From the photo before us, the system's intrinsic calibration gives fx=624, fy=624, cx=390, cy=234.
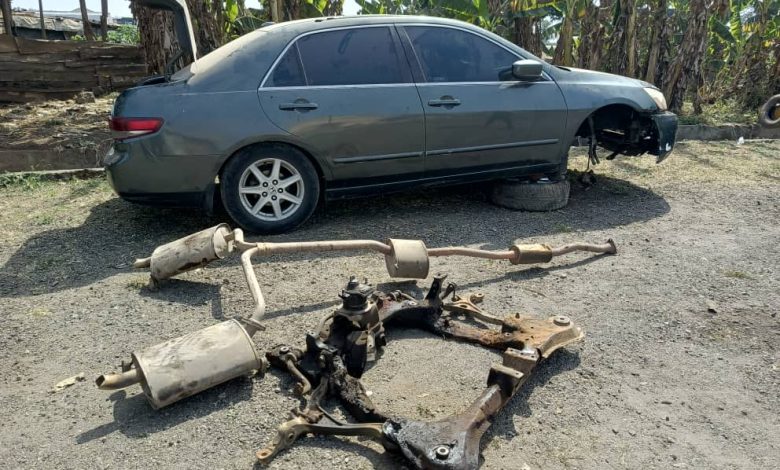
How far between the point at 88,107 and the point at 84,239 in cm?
679

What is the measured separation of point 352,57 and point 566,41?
809 centimetres

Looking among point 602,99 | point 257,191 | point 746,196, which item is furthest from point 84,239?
point 746,196

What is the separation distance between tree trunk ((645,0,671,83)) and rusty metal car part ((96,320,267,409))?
36.8 feet

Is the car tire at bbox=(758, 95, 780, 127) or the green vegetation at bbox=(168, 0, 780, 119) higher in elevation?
the green vegetation at bbox=(168, 0, 780, 119)

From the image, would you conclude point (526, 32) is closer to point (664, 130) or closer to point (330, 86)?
point (664, 130)

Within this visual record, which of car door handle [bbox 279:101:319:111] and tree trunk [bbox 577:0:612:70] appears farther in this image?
tree trunk [bbox 577:0:612:70]

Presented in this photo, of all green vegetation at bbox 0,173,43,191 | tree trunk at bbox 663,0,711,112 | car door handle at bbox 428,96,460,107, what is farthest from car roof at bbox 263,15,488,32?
tree trunk at bbox 663,0,711,112

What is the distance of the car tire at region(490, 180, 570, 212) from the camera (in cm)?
613

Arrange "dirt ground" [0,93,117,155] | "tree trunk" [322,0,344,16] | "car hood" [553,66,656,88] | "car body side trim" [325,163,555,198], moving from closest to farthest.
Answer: "car body side trim" [325,163,555,198]
"car hood" [553,66,656,88]
"dirt ground" [0,93,117,155]
"tree trunk" [322,0,344,16]

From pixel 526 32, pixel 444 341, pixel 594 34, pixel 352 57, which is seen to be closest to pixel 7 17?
pixel 526 32

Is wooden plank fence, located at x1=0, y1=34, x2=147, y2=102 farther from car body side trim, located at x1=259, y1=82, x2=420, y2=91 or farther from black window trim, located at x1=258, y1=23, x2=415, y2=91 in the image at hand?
car body side trim, located at x1=259, y1=82, x2=420, y2=91

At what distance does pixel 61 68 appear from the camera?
1238 centimetres

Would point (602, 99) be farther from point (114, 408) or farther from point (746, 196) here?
point (114, 408)

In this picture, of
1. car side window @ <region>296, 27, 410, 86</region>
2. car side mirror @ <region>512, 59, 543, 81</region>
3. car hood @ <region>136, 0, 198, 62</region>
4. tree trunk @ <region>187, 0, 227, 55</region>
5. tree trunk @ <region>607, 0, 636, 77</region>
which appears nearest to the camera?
car side window @ <region>296, 27, 410, 86</region>
